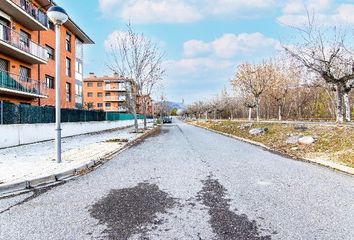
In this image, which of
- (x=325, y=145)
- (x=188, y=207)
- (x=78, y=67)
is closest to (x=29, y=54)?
(x=78, y=67)

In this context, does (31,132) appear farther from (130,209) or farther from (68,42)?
(68,42)

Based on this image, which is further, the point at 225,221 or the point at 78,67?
the point at 78,67

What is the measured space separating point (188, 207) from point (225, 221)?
0.91 metres

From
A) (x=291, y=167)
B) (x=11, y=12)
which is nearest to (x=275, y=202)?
(x=291, y=167)

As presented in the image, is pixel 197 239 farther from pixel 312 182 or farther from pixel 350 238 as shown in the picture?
pixel 312 182

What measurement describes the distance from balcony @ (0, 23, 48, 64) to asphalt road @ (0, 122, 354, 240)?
56.9 ft

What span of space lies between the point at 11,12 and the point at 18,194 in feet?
69.5

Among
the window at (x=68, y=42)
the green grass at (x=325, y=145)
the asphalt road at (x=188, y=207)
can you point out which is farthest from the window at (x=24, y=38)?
the asphalt road at (x=188, y=207)

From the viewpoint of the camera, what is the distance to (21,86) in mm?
23922

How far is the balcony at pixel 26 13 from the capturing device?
73.3 ft

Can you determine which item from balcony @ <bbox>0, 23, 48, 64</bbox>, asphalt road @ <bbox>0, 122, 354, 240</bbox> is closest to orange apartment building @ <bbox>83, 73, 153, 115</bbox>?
balcony @ <bbox>0, 23, 48, 64</bbox>

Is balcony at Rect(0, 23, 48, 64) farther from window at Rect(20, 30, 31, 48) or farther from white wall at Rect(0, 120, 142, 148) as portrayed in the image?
white wall at Rect(0, 120, 142, 148)

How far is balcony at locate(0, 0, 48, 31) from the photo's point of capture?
2234cm

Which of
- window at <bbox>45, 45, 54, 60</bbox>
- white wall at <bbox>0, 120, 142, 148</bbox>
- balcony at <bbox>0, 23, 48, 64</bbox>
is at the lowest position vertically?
white wall at <bbox>0, 120, 142, 148</bbox>
